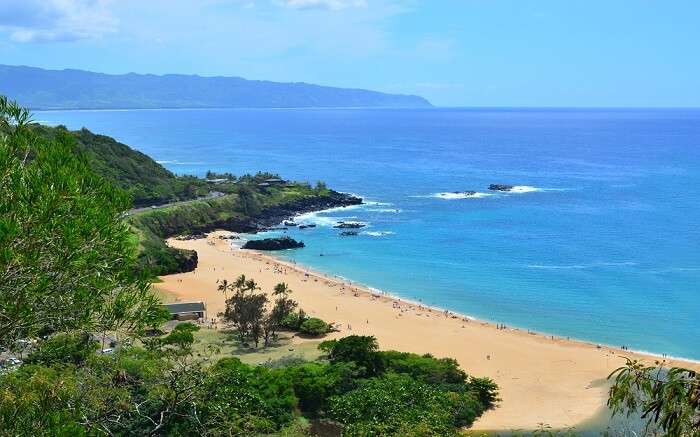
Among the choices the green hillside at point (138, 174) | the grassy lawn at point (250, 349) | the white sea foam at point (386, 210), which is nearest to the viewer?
the grassy lawn at point (250, 349)

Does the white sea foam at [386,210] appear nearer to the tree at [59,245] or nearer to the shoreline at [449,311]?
the shoreline at [449,311]

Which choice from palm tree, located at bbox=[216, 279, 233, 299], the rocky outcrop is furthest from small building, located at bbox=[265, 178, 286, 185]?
palm tree, located at bbox=[216, 279, 233, 299]

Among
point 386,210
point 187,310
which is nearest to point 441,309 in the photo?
point 187,310

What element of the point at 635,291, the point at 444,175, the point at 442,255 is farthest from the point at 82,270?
the point at 444,175

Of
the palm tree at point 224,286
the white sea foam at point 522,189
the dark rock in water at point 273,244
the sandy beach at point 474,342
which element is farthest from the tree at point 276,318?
the white sea foam at point 522,189

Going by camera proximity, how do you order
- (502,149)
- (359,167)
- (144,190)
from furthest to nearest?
(502,149)
(359,167)
(144,190)

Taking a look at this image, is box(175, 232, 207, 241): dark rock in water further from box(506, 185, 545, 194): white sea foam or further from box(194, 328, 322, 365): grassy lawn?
box(506, 185, 545, 194): white sea foam

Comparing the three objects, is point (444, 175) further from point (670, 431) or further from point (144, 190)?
point (670, 431)

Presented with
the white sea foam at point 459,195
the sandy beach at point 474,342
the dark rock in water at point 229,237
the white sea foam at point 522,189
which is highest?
the white sea foam at point 522,189
